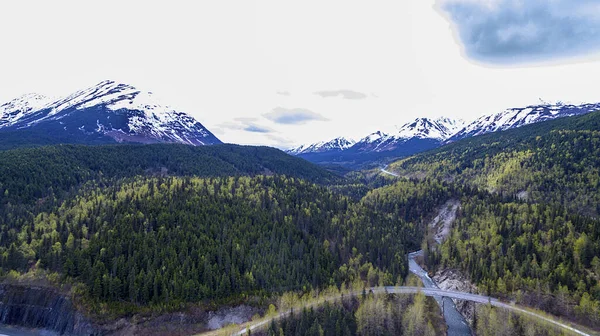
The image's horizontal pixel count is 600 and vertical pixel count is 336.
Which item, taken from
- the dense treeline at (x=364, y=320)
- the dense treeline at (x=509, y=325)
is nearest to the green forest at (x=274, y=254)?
the dense treeline at (x=364, y=320)

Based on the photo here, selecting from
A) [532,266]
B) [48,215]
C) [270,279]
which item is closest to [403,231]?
[532,266]

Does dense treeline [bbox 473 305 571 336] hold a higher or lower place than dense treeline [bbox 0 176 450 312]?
lower

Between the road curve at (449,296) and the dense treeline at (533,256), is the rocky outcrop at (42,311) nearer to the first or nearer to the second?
the road curve at (449,296)

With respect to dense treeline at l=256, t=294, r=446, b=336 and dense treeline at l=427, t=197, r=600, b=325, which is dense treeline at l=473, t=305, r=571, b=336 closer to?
dense treeline at l=427, t=197, r=600, b=325

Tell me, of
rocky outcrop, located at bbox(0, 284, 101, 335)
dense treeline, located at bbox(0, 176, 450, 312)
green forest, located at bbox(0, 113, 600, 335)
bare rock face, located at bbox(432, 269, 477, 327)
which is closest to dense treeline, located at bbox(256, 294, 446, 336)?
green forest, located at bbox(0, 113, 600, 335)

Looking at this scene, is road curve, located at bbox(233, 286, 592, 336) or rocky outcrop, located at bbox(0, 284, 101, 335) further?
rocky outcrop, located at bbox(0, 284, 101, 335)

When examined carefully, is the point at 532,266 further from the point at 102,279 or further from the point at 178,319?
the point at 102,279
